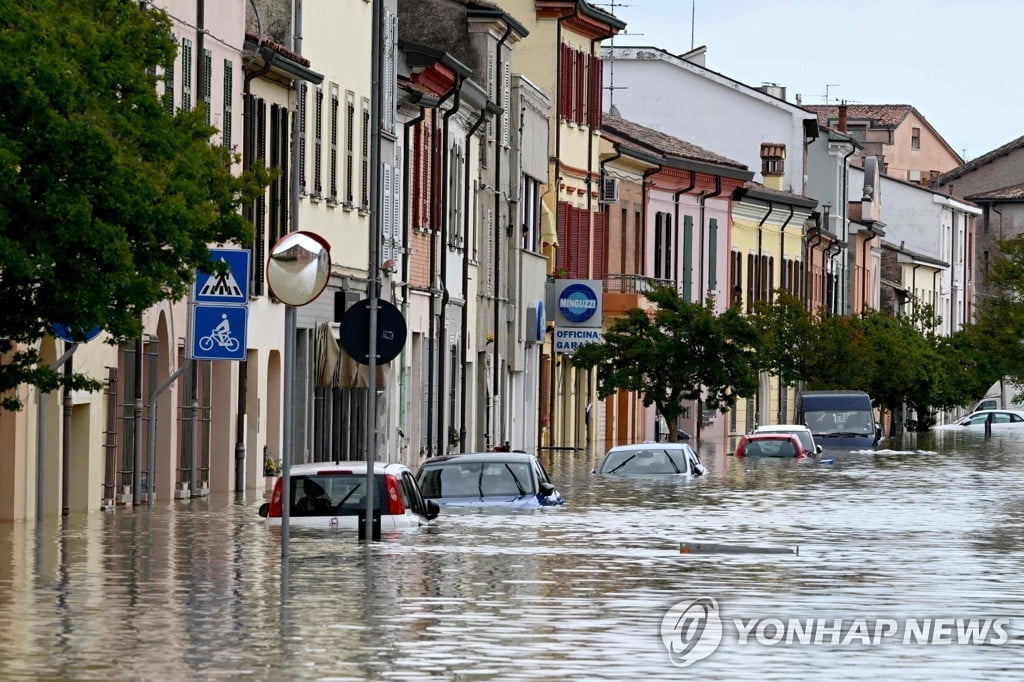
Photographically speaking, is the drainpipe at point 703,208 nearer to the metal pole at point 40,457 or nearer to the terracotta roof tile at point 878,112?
the metal pole at point 40,457

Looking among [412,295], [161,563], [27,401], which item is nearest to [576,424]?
[412,295]

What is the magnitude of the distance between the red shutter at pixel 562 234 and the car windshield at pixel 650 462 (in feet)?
88.2

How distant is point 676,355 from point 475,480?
35515mm

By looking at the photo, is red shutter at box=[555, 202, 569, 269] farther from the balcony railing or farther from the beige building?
the beige building

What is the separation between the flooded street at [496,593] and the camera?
14.3m

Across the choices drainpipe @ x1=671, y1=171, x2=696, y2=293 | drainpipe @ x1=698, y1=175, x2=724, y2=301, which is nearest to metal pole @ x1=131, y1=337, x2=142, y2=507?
drainpipe @ x1=671, y1=171, x2=696, y2=293

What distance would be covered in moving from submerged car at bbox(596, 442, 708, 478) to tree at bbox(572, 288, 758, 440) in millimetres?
19840

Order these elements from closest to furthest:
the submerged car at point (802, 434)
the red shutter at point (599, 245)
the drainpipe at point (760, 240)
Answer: the submerged car at point (802, 434) < the red shutter at point (599, 245) < the drainpipe at point (760, 240)

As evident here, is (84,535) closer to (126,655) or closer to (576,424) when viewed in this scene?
(126,655)

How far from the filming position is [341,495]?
976 inches

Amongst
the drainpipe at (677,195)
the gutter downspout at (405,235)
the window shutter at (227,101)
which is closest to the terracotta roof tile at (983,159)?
the drainpipe at (677,195)

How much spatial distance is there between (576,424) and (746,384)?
11490 millimetres

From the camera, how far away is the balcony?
248ft

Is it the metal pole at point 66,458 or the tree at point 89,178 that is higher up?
the tree at point 89,178
